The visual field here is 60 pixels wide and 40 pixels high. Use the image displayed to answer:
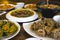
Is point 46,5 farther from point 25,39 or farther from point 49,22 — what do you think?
point 25,39

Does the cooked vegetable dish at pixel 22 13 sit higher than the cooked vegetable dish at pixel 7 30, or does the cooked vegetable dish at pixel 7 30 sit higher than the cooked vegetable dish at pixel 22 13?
the cooked vegetable dish at pixel 22 13

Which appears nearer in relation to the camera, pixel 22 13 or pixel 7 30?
pixel 7 30

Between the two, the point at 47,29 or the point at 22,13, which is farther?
the point at 22,13

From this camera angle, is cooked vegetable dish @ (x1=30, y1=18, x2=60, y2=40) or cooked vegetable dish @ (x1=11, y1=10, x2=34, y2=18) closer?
cooked vegetable dish @ (x1=30, y1=18, x2=60, y2=40)

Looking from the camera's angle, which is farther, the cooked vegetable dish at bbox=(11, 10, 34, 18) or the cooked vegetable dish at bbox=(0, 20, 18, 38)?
the cooked vegetable dish at bbox=(11, 10, 34, 18)

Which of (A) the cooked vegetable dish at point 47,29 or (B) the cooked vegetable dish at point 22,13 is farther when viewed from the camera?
(B) the cooked vegetable dish at point 22,13

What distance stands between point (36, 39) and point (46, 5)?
1.33 ft

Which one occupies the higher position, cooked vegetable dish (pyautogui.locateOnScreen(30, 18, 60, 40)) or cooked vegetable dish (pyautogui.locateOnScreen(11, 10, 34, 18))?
cooked vegetable dish (pyautogui.locateOnScreen(11, 10, 34, 18))

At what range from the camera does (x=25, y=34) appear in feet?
2.47

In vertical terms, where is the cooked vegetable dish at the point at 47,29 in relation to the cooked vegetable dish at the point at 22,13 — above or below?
below

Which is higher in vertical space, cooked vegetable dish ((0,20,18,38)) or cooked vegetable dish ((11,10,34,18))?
cooked vegetable dish ((11,10,34,18))

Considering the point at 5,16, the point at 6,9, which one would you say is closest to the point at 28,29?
the point at 5,16

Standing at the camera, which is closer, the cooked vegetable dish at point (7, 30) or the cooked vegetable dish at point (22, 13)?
the cooked vegetable dish at point (7, 30)

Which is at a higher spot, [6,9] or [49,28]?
[6,9]
